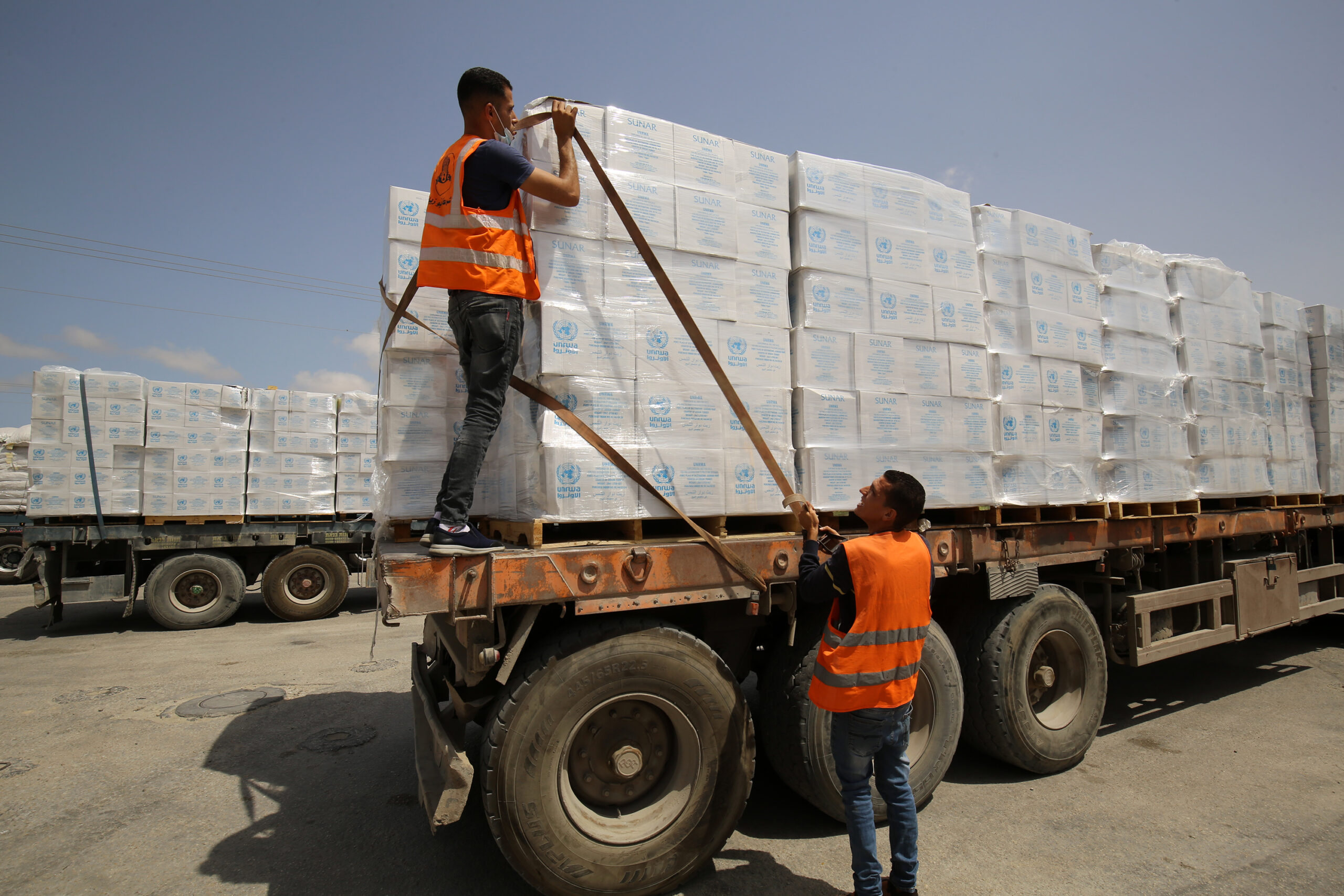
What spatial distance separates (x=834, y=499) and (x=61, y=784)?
4.89m

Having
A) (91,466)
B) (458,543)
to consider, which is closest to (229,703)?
(458,543)

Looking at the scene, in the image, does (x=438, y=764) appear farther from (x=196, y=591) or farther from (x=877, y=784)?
(x=196, y=591)

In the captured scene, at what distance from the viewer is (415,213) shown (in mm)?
3699

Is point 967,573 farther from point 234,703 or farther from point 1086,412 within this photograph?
point 234,703

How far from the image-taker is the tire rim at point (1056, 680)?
4.35 metres

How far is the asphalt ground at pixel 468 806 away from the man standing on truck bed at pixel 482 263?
1.95 metres

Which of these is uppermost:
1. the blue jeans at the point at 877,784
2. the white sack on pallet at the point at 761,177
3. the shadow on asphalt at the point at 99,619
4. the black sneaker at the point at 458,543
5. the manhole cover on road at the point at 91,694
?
the white sack on pallet at the point at 761,177

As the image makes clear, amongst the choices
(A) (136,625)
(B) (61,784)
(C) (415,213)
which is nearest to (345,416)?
(A) (136,625)

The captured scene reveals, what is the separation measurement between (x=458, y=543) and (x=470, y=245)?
127cm

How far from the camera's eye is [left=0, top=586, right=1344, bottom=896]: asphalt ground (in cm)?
317

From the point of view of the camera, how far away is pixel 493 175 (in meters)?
2.97

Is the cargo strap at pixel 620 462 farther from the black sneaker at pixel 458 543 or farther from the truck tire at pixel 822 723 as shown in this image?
the black sneaker at pixel 458 543

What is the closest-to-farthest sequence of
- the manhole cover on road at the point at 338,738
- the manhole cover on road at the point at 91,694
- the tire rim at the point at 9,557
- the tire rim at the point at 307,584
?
the manhole cover on road at the point at 338,738, the manhole cover on road at the point at 91,694, the tire rim at the point at 307,584, the tire rim at the point at 9,557

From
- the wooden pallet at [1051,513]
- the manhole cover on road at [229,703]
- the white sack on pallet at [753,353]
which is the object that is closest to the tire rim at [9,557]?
the manhole cover on road at [229,703]
